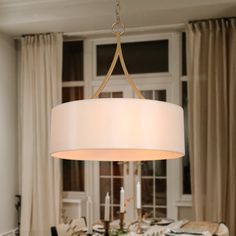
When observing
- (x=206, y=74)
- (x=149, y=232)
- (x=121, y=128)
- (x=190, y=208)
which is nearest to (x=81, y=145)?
(x=121, y=128)

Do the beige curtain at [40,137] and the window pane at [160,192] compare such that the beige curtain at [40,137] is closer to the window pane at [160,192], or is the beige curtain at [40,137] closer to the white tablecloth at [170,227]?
the window pane at [160,192]

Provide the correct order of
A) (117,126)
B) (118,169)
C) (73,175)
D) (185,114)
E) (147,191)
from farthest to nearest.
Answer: (73,175) < (118,169) < (147,191) < (185,114) < (117,126)

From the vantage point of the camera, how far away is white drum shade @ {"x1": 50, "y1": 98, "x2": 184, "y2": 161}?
1.49 metres

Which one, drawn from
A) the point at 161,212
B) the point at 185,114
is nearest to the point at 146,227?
the point at 161,212

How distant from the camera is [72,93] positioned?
5066 mm

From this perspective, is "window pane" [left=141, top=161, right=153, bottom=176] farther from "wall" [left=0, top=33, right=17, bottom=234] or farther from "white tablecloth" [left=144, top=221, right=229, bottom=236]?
"wall" [left=0, top=33, right=17, bottom=234]

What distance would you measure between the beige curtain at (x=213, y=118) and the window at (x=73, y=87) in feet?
4.57

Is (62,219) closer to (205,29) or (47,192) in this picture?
(47,192)

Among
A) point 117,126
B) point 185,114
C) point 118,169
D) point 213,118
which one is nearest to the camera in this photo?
point 117,126

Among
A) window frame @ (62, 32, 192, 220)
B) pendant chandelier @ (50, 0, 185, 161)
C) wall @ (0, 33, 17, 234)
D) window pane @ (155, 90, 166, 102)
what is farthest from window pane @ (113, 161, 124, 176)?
pendant chandelier @ (50, 0, 185, 161)

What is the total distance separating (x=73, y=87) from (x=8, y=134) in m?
0.95

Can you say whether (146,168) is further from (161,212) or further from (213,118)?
(213,118)

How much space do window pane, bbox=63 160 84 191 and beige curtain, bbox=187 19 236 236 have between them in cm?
141

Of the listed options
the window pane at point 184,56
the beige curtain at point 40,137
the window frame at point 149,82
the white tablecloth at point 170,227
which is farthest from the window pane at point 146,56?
the white tablecloth at point 170,227
